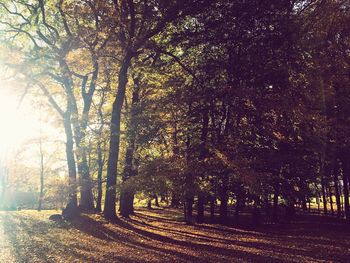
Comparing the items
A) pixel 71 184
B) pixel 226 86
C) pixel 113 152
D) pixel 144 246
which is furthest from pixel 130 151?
pixel 144 246

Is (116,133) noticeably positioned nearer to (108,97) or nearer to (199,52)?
(199,52)

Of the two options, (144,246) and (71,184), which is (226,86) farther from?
(71,184)

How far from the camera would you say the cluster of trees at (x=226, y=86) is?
1720 centimetres

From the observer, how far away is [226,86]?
17.2m

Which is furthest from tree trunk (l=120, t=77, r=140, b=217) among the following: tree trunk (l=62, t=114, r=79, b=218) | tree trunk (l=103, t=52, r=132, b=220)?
tree trunk (l=62, t=114, r=79, b=218)

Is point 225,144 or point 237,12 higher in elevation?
point 237,12

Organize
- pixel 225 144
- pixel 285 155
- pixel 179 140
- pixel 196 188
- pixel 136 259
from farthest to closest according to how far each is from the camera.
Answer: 1. pixel 179 140
2. pixel 285 155
3. pixel 225 144
4. pixel 196 188
5. pixel 136 259

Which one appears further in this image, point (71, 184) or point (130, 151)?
point (130, 151)

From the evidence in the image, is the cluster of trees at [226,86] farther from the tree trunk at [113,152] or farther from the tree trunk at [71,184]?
the tree trunk at [71,184]

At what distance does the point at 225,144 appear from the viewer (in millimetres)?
18359

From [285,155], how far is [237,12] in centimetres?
810

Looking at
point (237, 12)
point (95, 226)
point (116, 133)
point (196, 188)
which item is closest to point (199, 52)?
point (237, 12)

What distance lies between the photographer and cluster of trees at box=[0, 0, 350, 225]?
17.2 meters

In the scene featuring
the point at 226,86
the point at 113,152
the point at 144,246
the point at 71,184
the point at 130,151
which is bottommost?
the point at 144,246
